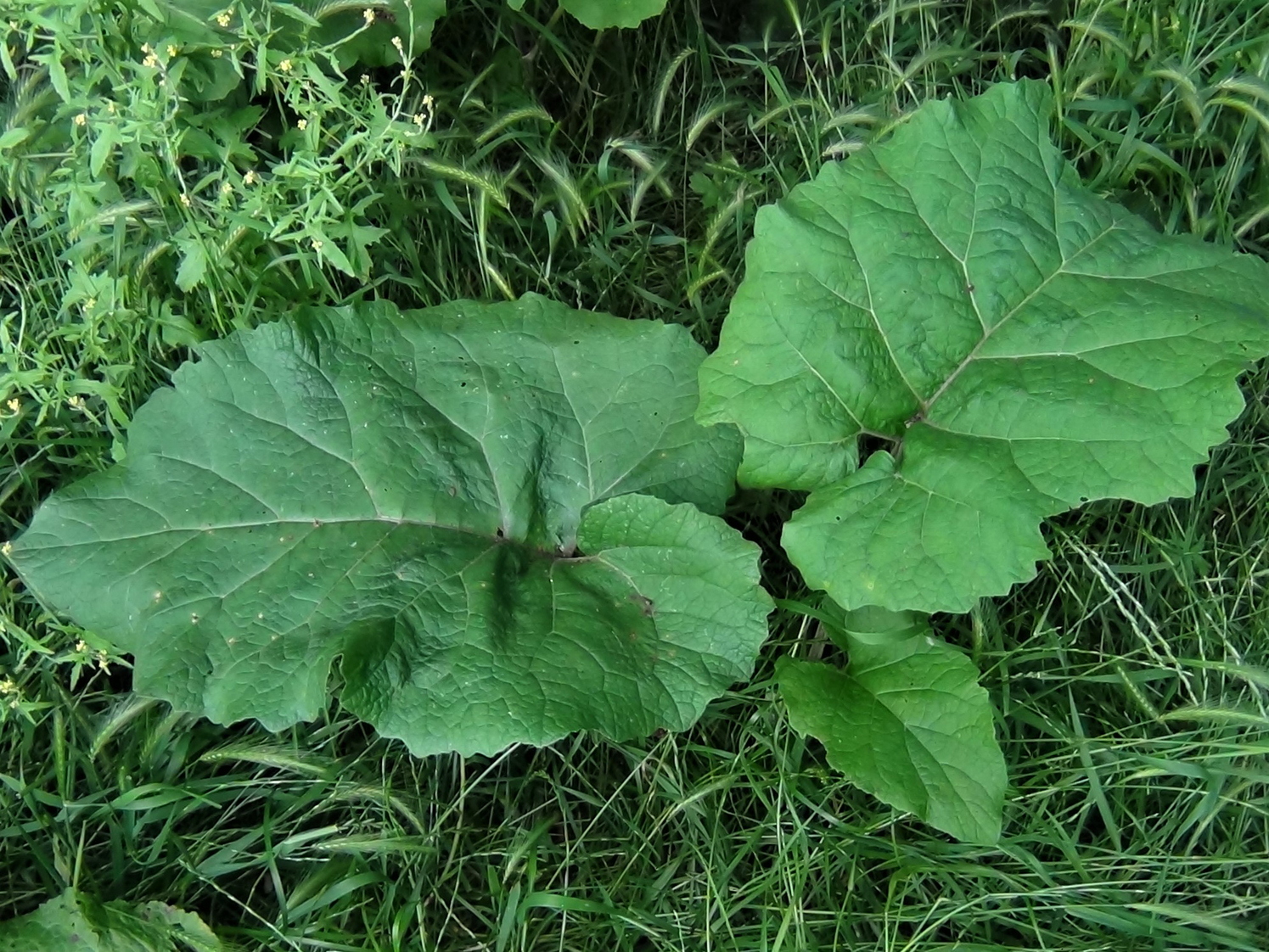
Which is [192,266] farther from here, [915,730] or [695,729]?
[915,730]

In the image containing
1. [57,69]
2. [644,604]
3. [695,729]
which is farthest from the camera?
[695,729]

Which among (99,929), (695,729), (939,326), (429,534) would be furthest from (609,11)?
(99,929)

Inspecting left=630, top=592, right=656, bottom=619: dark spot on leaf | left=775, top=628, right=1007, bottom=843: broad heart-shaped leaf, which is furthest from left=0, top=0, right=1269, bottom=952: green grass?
left=630, top=592, right=656, bottom=619: dark spot on leaf

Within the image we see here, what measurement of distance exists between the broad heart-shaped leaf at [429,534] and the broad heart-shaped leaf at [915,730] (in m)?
0.21

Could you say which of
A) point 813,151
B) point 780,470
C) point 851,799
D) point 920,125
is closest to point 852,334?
point 780,470

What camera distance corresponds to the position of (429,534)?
2.15 meters

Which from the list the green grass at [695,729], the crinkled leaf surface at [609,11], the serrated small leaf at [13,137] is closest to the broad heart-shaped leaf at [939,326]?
the green grass at [695,729]

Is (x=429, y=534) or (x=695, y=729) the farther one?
(x=695, y=729)

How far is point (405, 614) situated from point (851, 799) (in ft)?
3.44

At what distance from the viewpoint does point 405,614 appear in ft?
6.69

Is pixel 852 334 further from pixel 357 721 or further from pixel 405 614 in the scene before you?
pixel 357 721

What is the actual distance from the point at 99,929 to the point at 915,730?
1728 mm

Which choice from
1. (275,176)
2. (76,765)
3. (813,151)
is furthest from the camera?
(813,151)

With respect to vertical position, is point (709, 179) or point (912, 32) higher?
point (912, 32)
